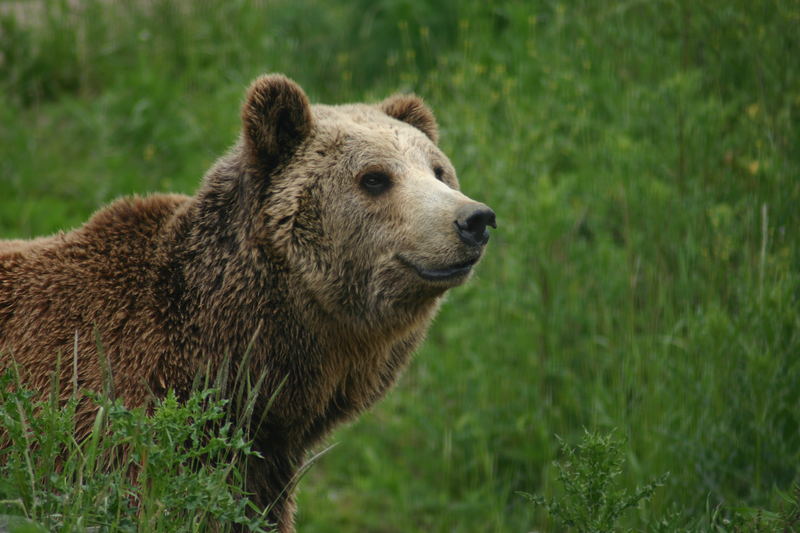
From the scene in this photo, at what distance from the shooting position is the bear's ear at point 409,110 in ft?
15.0

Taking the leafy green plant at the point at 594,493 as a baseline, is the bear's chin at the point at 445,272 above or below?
above

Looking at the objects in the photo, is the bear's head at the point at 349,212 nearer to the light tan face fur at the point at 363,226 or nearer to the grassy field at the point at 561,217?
the light tan face fur at the point at 363,226

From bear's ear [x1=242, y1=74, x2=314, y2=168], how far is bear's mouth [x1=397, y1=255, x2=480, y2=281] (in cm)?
82

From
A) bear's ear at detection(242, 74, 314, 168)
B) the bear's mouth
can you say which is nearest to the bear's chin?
the bear's mouth

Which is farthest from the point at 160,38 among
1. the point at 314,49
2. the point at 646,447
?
the point at 646,447

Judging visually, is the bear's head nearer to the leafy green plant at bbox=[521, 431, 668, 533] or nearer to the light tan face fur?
the light tan face fur

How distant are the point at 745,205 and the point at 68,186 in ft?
18.8

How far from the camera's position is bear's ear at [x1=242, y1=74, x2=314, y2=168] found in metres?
3.89

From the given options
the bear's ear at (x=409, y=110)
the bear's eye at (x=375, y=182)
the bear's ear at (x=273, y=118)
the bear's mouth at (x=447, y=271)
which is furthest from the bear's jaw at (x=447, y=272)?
the bear's ear at (x=409, y=110)

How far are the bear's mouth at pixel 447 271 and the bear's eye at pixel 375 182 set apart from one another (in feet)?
1.29

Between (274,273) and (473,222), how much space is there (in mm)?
912

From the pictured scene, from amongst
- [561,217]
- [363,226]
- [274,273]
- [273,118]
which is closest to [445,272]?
[363,226]

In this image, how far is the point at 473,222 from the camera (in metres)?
3.64

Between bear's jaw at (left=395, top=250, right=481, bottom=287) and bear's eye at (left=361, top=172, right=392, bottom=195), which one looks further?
bear's eye at (left=361, top=172, right=392, bottom=195)
